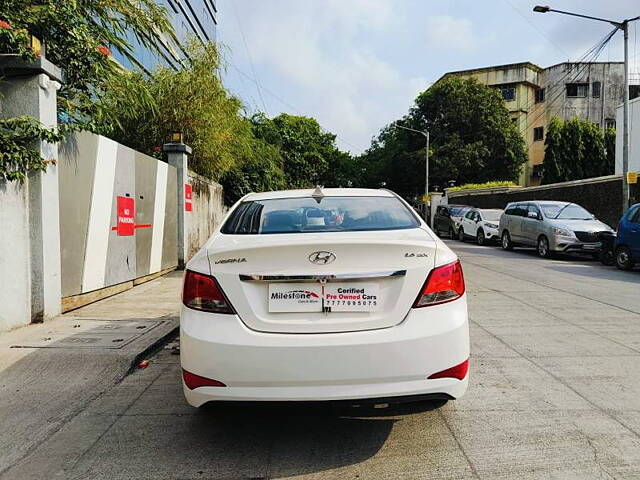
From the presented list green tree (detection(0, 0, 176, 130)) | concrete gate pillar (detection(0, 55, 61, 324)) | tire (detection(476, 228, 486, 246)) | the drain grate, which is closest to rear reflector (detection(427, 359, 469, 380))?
the drain grate

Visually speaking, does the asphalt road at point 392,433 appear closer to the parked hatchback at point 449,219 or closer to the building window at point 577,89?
the parked hatchback at point 449,219

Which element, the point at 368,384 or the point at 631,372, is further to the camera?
the point at 631,372

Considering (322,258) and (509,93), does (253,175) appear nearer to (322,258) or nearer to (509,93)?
(322,258)

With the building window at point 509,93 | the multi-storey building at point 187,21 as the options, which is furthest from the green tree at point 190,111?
the building window at point 509,93

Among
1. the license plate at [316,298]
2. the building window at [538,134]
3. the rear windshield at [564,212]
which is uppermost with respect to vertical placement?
the building window at [538,134]

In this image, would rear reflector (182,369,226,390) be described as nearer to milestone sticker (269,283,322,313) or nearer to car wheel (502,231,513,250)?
milestone sticker (269,283,322,313)

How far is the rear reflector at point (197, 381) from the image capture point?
2807mm

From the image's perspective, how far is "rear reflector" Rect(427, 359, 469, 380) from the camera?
2851mm

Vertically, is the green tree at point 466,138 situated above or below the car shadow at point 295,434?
above

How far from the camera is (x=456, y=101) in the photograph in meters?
41.2

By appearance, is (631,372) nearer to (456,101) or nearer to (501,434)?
(501,434)

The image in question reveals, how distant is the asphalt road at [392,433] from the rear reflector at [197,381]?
0.21m

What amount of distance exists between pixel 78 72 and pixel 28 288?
297 cm

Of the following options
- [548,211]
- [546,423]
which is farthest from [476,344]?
[548,211]
